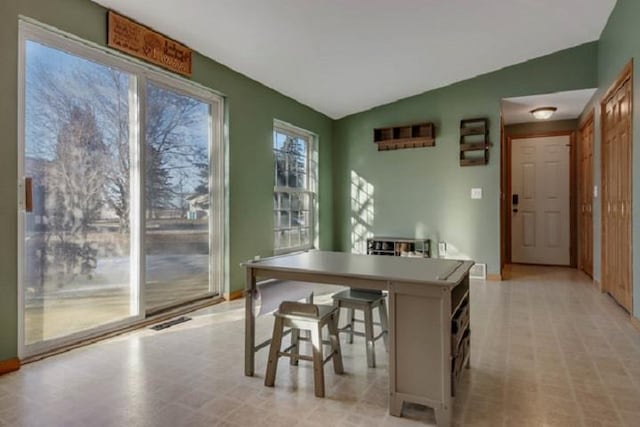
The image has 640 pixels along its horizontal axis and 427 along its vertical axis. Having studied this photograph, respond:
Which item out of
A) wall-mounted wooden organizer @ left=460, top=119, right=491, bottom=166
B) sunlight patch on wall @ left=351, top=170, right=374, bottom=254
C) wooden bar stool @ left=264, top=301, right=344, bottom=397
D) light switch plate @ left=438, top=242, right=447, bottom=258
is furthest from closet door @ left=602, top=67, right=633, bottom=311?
sunlight patch on wall @ left=351, top=170, right=374, bottom=254

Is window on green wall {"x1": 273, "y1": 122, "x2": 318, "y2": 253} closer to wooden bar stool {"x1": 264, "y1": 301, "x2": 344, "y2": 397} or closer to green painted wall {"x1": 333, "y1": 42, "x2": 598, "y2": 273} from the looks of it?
green painted wall {"x1": 333, "y1": 42, "x2": 598, "y2": 273}

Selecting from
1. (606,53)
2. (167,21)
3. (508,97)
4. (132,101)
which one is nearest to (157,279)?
(132,101)

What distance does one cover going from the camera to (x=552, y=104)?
544cm

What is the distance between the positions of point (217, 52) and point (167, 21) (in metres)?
0.67

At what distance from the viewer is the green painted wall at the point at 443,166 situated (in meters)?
4.96

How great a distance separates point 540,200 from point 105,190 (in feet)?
21.5

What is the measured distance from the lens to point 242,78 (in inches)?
171

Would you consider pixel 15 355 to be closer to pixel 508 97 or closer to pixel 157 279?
pixel 157 279

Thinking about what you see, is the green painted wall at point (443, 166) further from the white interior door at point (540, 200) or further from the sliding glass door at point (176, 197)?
the sliding glass door at point (176, 197)

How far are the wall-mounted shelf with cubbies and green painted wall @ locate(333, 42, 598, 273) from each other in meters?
0.22

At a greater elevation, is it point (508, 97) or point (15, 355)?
point (508, 97)

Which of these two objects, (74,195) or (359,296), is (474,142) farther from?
(74,195)

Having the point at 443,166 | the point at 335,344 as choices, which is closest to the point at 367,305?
the point at 335,344

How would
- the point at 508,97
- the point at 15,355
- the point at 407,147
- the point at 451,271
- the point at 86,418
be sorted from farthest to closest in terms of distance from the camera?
1. the point at 407,147
2. the point at 508,97
3. the point at 15,355
4. the point at 451,271
5. the point at 86,418
